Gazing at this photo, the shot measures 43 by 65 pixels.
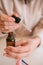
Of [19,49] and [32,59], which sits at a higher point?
[19,49]

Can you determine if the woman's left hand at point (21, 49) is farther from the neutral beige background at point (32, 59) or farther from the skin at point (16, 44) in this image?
the neutral beige background at point (32, 59)

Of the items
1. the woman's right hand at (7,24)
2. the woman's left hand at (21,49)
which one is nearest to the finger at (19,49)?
the woman's left hand at (21,49)

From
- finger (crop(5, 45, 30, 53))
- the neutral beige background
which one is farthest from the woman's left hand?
the neutral beige background

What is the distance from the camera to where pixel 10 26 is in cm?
95

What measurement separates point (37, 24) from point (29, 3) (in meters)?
0.18

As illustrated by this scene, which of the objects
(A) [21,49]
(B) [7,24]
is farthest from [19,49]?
(B) [7,24]

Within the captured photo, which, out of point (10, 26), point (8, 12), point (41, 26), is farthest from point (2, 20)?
point (41, 26)

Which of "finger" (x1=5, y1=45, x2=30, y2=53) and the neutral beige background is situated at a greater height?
"finger" (x1=5, y1=45, x2=30, y2=53)

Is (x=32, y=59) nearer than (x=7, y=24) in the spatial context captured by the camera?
No

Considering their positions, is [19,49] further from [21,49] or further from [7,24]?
[7,24]

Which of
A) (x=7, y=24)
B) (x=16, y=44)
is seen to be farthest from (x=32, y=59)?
(x=7, y=24)

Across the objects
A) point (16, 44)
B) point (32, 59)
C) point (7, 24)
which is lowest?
point (32, 59)

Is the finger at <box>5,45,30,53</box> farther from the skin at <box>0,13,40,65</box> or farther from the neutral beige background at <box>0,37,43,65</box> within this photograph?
the neutral beige background at <box>0,37,43,65</box>

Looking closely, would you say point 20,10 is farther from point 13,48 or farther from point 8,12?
point 13,48
